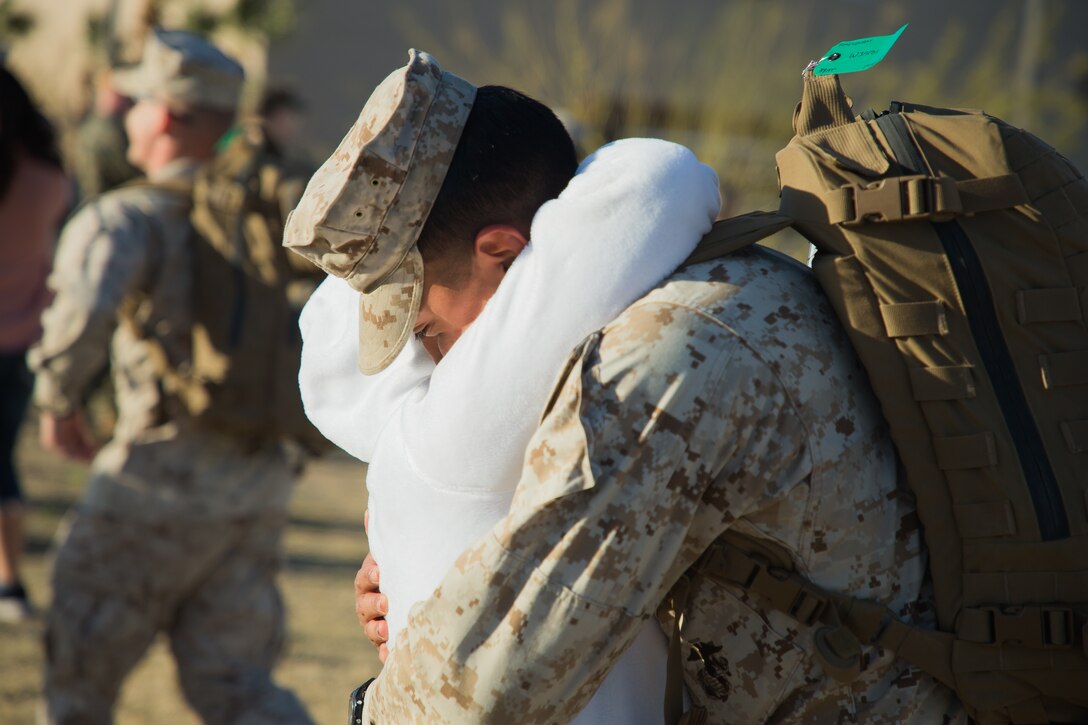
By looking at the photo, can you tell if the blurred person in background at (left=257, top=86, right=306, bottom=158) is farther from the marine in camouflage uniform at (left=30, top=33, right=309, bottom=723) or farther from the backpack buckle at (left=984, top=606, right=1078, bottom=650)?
the backpack buckle at (left=984, top=606, right=1078, bottom=650)

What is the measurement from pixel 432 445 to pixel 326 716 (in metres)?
3.46

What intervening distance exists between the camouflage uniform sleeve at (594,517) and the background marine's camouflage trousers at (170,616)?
231cm

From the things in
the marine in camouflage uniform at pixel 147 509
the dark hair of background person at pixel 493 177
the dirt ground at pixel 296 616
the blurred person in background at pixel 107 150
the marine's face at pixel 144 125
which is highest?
the dark hair of background person at pixel 493 177

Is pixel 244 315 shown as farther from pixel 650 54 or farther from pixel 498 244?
pixel 650 54

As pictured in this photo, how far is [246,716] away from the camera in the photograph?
11.5 feet

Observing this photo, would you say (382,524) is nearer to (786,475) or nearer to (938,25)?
(786,475)

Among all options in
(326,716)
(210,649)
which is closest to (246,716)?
(210,649)

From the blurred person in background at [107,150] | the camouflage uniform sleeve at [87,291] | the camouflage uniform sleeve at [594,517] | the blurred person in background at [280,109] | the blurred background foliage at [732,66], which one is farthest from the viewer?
the blurred background foliage at [732,66]

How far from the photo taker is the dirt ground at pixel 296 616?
4.55m

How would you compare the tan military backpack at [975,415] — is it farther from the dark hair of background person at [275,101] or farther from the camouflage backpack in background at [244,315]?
the dark hair of background person at [275,101]

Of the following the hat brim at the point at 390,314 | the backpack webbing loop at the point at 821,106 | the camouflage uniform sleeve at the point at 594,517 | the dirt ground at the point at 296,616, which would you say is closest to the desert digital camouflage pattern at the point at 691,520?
the camouflage uniform sleeve at the point at 594,517

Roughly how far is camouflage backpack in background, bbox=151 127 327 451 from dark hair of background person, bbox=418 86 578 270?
2.05m

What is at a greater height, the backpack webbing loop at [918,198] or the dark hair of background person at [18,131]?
the backpack webbing loop at [918,198]

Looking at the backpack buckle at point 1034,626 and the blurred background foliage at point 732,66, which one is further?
the blurred background foliage at point 732,66
